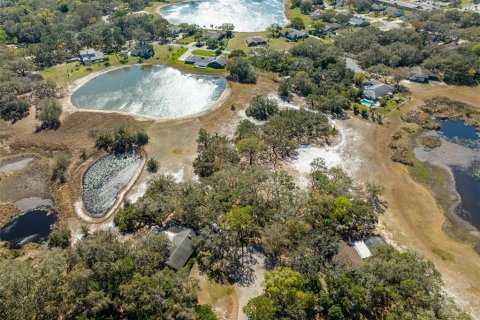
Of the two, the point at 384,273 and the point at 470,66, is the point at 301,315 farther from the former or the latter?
the point at 470,66

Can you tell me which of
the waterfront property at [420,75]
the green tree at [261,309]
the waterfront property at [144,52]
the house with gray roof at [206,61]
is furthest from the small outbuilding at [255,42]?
the green tree at [261,309]

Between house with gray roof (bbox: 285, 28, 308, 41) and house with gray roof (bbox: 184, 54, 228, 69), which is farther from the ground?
house with gray roof (bbox: 285, 28, 308, 41)

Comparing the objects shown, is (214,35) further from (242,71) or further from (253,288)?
(253,288)

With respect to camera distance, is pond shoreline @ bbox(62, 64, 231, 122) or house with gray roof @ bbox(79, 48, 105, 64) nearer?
pond shoreline @ bbox(62, 64, 231, 122)

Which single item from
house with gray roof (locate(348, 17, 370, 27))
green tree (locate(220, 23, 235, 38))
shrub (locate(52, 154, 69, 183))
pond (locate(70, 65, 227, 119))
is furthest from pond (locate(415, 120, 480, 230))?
green tree (locate(220, 23, 235, 38))

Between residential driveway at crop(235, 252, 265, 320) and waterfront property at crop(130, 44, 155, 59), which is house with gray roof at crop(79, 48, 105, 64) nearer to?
waterfront property at crop(130, 44, 155, 59)

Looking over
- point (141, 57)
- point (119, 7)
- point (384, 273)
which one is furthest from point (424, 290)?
point (119, 7)

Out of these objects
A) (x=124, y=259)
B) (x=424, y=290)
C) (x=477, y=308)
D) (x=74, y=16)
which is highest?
(x=74, y=16)

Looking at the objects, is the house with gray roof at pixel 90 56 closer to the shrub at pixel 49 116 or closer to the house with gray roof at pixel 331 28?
the shrub at pixel 49 116
